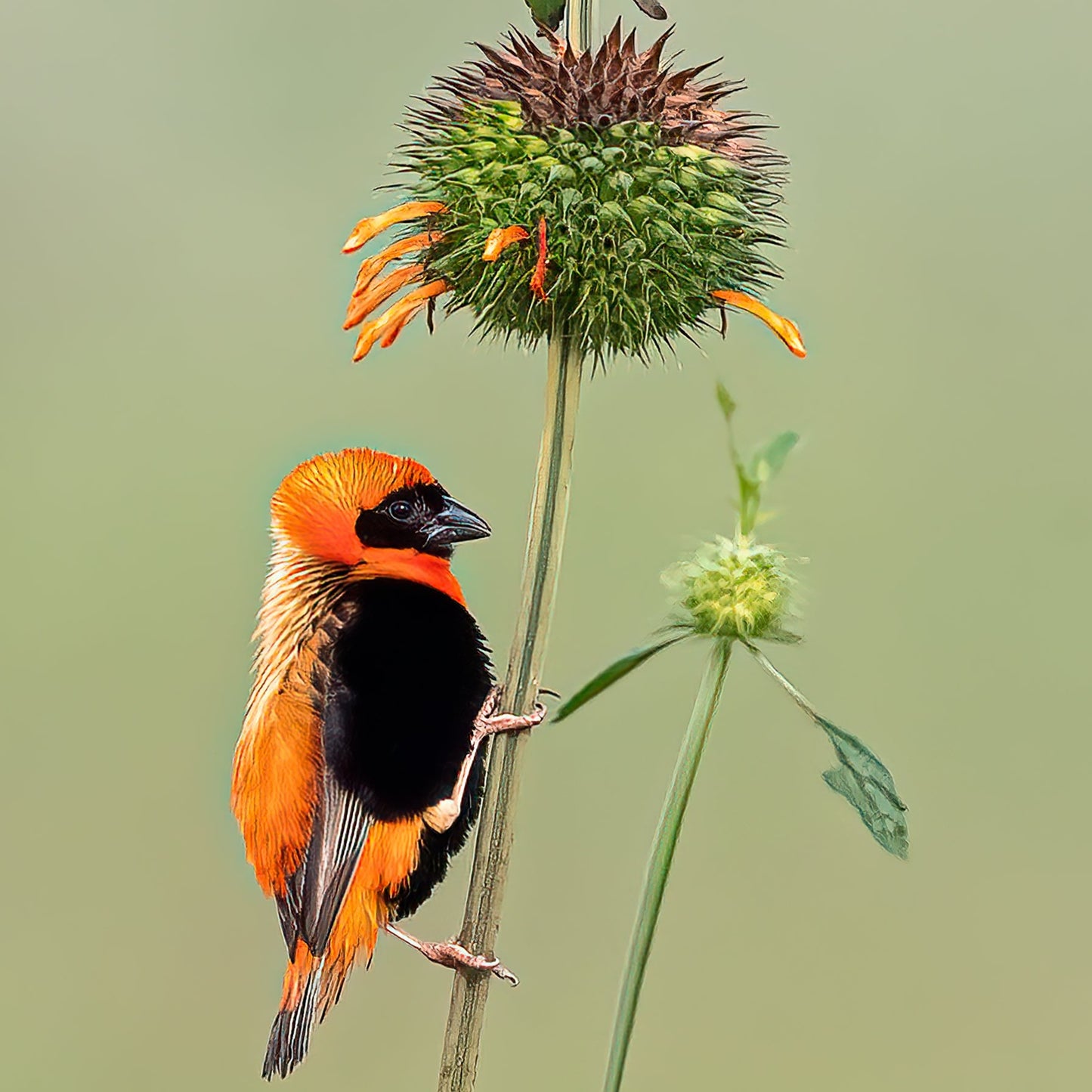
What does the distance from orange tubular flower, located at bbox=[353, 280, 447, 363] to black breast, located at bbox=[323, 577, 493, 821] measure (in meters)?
0.15

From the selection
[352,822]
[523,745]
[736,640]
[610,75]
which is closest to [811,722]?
[736,640]

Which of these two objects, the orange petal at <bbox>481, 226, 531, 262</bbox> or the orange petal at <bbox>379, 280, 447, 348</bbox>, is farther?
the orange petal at <bbox>379, 280, 447, 348</bbox>

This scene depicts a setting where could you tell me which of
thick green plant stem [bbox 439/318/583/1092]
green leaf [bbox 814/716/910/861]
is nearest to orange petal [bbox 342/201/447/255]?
thick green plant stem [bbox 439/318/583/1092]

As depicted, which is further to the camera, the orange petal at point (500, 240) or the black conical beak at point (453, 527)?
the black conical beak at point (453, 527)

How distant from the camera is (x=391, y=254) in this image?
0.74 meters

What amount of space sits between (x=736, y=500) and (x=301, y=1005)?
42 centimetres

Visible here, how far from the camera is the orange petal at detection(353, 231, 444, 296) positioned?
74cm

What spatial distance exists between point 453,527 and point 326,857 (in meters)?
0.23

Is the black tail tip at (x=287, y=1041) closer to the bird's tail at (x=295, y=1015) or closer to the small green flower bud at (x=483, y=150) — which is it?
the bird's tail at (x=295, y=1015)

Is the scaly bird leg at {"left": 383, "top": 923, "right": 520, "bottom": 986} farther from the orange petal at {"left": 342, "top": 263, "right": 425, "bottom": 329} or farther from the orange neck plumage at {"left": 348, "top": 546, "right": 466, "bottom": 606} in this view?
the orange petal at {"left": 342, "top": 263, "right": 425, "bottom": 329}

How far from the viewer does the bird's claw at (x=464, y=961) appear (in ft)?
2.23

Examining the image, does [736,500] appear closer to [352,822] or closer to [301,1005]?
[352,822]

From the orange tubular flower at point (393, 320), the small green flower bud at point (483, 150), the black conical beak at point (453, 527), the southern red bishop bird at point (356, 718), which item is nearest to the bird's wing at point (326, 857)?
the southern red bishop bird at point (356, 718)

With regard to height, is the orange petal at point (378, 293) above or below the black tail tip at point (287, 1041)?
above
